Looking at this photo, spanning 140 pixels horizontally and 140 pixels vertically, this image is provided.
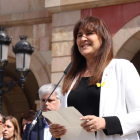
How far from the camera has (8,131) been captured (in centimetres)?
510

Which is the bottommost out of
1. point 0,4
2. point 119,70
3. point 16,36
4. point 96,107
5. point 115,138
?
point 115,138

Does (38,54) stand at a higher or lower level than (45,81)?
higher

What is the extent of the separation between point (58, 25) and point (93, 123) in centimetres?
632

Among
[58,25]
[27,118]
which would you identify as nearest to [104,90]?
[27,118]

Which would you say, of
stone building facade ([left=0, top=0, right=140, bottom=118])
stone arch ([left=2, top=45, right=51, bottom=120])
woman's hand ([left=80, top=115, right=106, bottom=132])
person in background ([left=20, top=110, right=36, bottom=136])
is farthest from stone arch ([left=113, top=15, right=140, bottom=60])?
woman's hand ([left=80, top=115, right=106, bottom=132])

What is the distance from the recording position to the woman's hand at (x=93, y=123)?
6.85 ft

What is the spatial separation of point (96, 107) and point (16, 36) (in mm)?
7416

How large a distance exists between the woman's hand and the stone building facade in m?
5.71

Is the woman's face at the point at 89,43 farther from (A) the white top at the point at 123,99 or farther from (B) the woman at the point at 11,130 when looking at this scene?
(B) the woman at the point at 11,130

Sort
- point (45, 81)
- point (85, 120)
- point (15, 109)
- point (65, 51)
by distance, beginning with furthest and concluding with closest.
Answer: point (15, 109) → point (45, 81) → point (65, 51) → point (85, 120)

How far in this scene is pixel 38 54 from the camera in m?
9.10

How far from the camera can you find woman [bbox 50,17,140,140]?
2.14 metres

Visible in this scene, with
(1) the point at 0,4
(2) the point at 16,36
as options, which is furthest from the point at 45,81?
(1) the point at 0,4

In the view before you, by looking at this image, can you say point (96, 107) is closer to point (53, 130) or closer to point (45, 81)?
point (53, 130)
